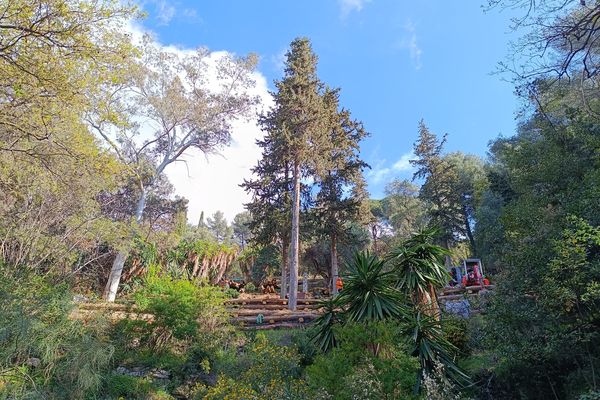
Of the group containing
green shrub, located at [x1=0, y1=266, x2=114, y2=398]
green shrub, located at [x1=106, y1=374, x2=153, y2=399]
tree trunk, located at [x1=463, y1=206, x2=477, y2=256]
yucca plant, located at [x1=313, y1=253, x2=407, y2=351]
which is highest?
tree trunk, located at [x1=463, y1=206, x2=477, y2=256]

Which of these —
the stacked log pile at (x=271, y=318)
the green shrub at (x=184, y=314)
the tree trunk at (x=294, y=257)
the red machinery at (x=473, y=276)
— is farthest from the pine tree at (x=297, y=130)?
the red machinery at (x=473, y=276)

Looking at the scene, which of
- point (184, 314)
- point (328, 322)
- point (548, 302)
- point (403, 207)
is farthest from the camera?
point (403, 207)

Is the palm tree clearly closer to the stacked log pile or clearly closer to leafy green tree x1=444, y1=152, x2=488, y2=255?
the stacked log pile

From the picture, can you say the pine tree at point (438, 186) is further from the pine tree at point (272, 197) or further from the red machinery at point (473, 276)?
the pine tree at point (272, 197)

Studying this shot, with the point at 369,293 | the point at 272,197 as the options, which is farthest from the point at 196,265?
the point at 369,293

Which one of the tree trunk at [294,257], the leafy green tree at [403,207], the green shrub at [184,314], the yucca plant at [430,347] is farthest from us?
the leafy green tree at [403,207]

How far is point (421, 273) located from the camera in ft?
27.4

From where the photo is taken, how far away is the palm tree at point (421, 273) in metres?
8.29

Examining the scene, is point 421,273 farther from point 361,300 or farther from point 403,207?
point 403,207

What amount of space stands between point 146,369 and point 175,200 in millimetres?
18027

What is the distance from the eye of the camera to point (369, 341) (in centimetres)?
519

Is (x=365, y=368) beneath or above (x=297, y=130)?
beneath

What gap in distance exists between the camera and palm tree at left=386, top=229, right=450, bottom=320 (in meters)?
8.29

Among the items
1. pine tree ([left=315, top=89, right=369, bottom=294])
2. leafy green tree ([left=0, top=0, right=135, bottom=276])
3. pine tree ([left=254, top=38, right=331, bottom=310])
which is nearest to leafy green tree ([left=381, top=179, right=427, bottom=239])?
pine tree ([left=315, top=89, right=369, bottom=294])
